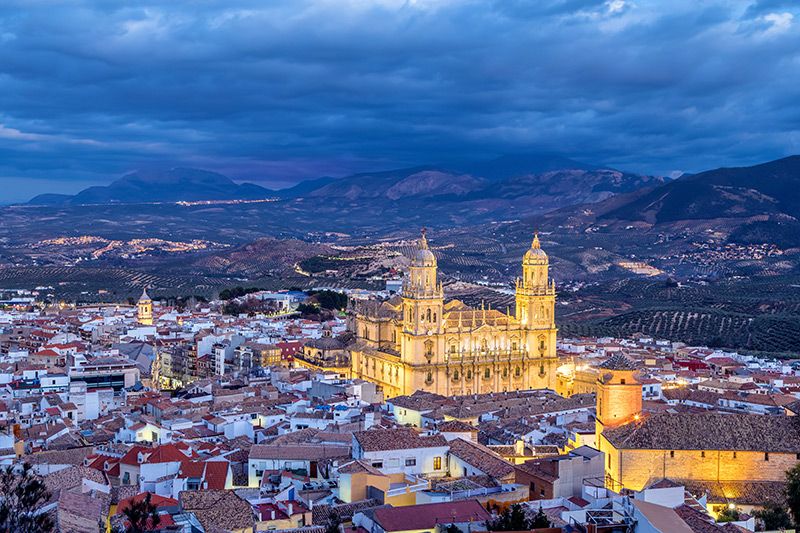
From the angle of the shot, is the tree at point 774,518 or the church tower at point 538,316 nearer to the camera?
the tree at point 774,518

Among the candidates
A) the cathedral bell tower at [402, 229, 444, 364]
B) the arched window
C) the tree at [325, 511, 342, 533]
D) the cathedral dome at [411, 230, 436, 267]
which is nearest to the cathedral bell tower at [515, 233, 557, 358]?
the cathedral bell tower at [402, 229, 444, 364]

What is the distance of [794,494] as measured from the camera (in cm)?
2661

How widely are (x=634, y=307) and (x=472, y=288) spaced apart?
20.4 meters

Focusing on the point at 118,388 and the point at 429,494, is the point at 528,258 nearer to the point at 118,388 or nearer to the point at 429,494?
the point at 118,388

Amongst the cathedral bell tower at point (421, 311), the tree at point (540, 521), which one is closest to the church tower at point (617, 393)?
the tree at point (540, 521)

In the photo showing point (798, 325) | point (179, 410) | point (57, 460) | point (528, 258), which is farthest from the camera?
point (798, 325)

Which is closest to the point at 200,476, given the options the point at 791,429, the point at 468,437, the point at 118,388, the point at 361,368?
the point at 468,437

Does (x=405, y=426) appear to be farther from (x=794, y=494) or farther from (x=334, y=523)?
(x=794, y=494)

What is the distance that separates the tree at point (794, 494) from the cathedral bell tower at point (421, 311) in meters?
30.3

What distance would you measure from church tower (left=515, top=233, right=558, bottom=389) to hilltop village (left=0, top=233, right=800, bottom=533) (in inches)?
5.1

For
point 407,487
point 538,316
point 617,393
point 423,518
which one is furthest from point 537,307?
point 423,518

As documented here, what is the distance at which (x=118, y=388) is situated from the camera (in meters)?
54.4

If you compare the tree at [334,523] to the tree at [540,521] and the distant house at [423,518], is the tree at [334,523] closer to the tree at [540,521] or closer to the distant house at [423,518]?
the distant house at [423,518]

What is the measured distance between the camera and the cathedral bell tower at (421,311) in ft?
185
